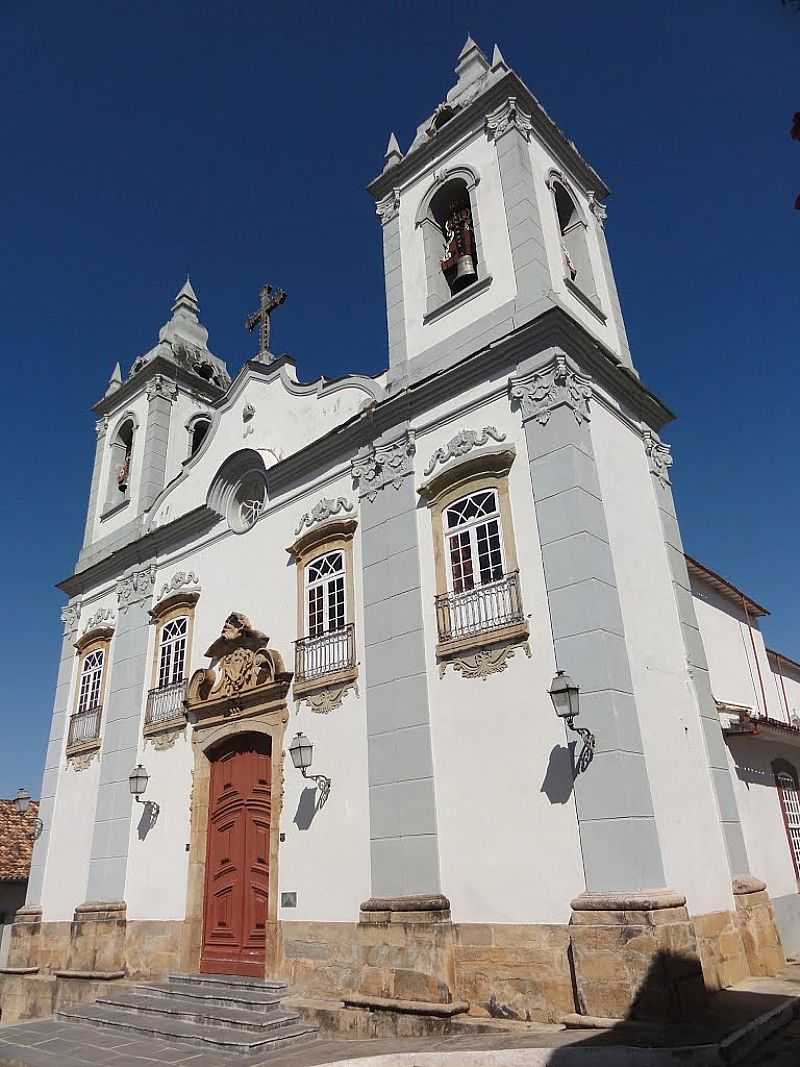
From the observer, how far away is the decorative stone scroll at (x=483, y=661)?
8656 millimetres

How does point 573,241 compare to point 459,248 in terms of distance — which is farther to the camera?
point 573,241

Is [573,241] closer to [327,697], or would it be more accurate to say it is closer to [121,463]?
[327,697]

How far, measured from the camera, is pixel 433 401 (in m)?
10.6

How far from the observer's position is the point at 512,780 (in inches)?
325

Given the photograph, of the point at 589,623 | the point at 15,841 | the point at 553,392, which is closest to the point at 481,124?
the point at 553,392

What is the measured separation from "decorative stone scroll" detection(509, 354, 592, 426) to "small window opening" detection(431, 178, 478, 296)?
2574 mm

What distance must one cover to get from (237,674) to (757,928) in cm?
749

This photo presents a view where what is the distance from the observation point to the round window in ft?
43.1

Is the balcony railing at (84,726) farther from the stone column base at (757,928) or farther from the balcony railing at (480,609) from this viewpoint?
the stone column base at (757,928)

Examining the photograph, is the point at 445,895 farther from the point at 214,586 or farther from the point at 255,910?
the point at 214,586

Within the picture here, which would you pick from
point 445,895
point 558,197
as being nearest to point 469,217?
point 558,197

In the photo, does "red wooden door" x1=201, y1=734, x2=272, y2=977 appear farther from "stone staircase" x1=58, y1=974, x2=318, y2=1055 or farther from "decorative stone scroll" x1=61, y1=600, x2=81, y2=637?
"decorative stone scroll" x1=61, y1=600, x2=81, y2=637

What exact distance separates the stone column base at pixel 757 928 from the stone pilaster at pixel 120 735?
30.2 ft

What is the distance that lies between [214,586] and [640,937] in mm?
8691
